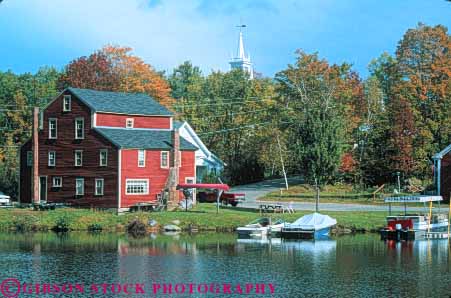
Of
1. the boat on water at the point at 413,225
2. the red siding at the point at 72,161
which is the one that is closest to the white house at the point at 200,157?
the red siding at the point at 72,161

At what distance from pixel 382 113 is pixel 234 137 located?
2156cm

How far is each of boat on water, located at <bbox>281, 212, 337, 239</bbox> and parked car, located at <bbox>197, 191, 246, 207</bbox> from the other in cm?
→ 1372

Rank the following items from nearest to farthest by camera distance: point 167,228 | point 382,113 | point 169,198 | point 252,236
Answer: point 252,236 → point 167,228 → point 169,198 → point 382,113

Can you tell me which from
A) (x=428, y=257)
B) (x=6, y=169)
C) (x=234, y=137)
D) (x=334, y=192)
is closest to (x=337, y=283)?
(x=428, y=257)

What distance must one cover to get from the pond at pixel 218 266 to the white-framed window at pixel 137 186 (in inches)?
459

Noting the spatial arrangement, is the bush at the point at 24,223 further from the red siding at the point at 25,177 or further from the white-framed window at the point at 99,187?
the red siding at the point at 25,177

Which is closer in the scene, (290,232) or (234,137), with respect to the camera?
(290,232)

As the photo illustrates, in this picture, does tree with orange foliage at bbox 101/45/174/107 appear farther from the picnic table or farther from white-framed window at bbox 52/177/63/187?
the picnic table

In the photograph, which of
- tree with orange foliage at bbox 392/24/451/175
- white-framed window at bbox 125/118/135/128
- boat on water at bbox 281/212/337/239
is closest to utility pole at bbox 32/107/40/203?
white-framed window at bbox 125/118/135/128

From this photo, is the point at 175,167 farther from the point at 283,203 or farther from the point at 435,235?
the point at 435,235

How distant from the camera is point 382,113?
298 ft

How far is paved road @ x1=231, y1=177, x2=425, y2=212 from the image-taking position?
68.1m

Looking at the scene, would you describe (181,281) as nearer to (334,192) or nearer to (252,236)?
(252,236)

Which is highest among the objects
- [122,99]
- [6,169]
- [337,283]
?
[122,99]
